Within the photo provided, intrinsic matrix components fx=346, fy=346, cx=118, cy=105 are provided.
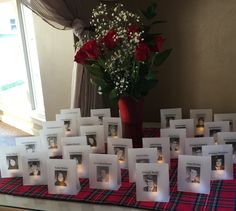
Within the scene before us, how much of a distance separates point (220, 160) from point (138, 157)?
13.2 inches

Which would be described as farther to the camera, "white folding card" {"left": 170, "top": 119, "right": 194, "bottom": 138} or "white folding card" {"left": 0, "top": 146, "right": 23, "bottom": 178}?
"white folding card" {"left": 170, "top": 119, "right": 194, "bottom": 138}

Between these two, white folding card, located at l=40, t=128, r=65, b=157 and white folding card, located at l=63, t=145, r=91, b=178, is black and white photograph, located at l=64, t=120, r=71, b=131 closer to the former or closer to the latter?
white folding card, located at l=40, t=128, r=65, b=157

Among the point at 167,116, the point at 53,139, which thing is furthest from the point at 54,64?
the point at 167,116

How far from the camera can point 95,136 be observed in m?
1.75

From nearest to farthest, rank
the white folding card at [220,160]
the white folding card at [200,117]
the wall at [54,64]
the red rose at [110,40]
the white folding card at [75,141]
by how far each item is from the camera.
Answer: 1. the white folding card at [220,160]
2. the red rose at [110,40]
3. the white folding card at [75,141]
4. the white folding card at [200,117]
5. the wall at [54,64]

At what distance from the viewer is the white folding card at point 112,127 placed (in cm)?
181

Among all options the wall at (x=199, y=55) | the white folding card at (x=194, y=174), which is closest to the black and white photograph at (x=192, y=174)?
the white folding card at (x=194, y=174)

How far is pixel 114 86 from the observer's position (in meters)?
1.60

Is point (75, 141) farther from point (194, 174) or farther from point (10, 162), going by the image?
point (194, 174)

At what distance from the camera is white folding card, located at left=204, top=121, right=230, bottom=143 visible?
5.53 ft

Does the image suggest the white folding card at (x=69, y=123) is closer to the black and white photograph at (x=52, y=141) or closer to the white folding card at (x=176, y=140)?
the black and white photograph at (x=52, y=141)

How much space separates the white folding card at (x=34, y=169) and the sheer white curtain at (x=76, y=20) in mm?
746

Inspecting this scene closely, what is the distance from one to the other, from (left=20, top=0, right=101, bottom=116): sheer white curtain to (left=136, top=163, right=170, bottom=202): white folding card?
1003 mm

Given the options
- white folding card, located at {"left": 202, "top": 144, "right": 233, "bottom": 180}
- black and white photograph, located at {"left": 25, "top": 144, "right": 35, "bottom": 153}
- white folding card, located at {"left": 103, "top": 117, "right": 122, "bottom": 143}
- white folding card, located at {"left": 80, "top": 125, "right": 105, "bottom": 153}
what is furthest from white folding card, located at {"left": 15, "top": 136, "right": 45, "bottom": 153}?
white folding card, located at {"left": 202, "top": 144, "right": 233, "bottom": 180}
